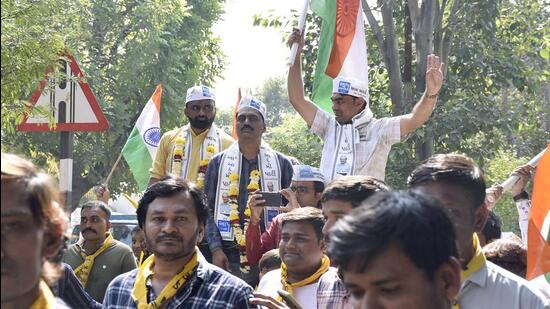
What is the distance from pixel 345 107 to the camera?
26.7 ft

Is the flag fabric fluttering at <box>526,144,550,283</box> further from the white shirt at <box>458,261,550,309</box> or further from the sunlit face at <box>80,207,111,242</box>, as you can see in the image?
the sunlit face at <box>80,207,111,242</box>

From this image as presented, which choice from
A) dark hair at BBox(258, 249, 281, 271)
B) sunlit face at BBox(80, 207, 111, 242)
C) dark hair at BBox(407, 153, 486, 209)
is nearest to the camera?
dark hair at BBox(407, 153, 486, 209)

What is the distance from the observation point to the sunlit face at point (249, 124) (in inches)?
335

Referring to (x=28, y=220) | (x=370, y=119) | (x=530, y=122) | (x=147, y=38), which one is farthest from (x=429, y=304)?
(x=147, y=38)

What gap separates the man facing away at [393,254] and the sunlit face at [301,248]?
320 centimetres

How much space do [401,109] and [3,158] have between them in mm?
15090

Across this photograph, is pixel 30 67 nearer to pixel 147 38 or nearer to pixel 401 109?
pixel 401 109

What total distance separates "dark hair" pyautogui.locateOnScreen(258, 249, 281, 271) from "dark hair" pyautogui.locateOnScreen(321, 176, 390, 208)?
2.34 meters

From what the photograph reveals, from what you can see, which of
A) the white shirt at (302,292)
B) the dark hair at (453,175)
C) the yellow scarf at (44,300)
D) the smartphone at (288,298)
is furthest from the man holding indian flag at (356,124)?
the yellow scarf at (44,300)

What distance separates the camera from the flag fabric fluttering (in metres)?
7.70

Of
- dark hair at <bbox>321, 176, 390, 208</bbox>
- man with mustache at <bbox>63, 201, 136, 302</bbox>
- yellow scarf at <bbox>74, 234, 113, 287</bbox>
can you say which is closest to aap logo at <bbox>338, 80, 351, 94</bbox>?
dark hair at <bbox>321, 176, 390, 208</bbox>

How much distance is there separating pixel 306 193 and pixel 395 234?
15.7 ft

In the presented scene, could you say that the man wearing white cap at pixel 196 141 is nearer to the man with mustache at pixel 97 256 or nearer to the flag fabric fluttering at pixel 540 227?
the man with mustache at pixel 97 256

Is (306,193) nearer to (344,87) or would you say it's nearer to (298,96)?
(344,87)
